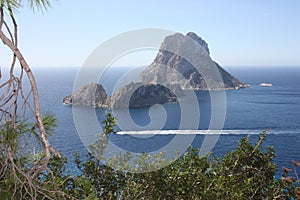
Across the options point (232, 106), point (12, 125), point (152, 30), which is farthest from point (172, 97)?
point (12, 125)

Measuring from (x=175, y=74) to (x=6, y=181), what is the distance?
39.3 meters

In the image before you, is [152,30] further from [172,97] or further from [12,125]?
[172,97]

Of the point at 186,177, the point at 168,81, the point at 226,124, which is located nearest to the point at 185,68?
the point at 168,81

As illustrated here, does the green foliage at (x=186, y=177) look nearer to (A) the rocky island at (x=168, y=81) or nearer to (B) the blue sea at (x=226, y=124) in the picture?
(B) the blue sea at (x=226, y=124)

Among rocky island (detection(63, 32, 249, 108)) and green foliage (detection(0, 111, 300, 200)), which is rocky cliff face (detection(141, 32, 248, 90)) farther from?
green foliage (detection(0, 111, 300, 200))

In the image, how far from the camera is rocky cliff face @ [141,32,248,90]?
28.2m

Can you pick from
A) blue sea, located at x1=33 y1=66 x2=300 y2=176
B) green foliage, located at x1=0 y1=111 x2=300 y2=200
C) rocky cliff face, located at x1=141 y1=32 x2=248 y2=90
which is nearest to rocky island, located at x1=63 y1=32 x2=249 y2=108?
rocky cliff face, located at x1=141 y1=32 x2=248 y2=90

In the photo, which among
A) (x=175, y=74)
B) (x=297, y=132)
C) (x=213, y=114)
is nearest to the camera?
(x=297, y=132)

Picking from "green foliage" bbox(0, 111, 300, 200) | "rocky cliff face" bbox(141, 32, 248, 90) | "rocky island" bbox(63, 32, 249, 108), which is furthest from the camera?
"rocky cliff face" bbox(141, 32, 248, 90)

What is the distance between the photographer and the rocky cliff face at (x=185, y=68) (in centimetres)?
2817

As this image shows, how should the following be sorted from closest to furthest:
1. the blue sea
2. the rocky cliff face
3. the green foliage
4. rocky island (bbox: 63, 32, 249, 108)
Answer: the green foliage, the blue sea, rocky island (bbox: 63, 32, 249, 108), the rocky cliff face

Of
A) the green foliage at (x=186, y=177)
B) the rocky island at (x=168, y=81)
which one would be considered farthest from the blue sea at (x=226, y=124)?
the green foliage at (x=186, y=177)

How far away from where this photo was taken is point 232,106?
1300 inches

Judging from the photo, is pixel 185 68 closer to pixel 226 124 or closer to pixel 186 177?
pixel 226 124
